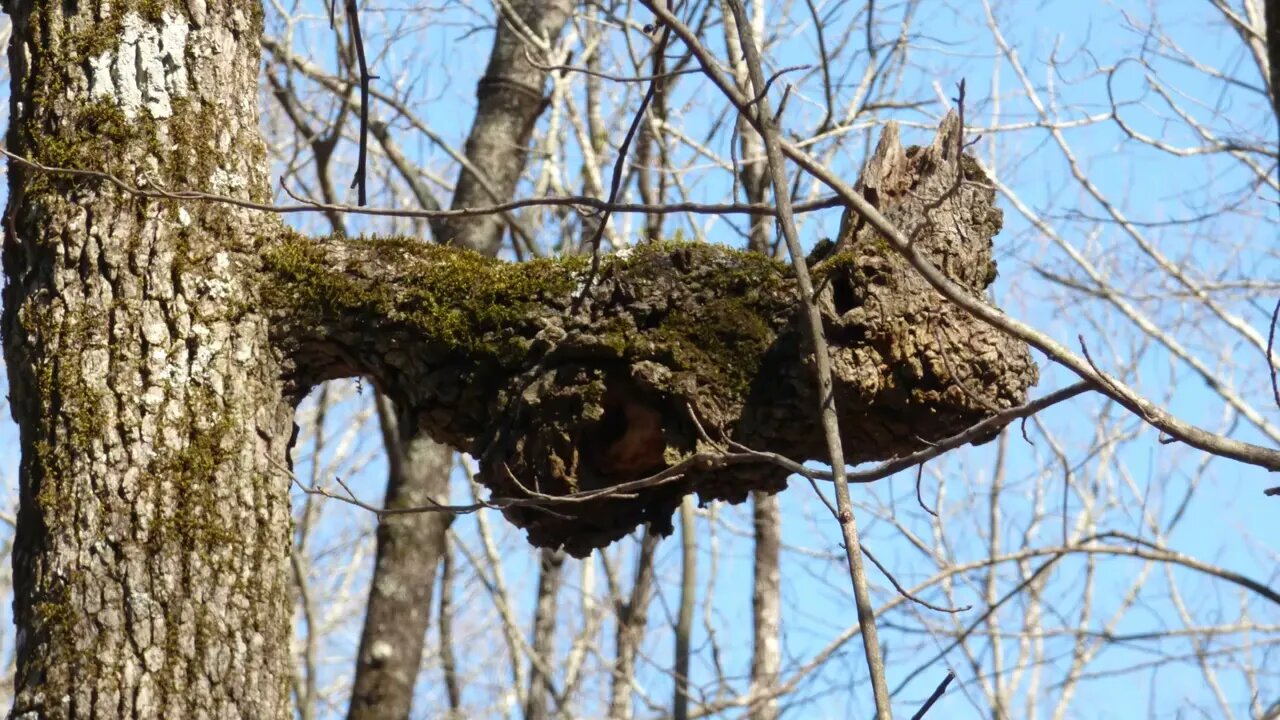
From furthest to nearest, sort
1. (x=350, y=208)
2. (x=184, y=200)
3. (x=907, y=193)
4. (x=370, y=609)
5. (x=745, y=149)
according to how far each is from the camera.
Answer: (x=745, y=149) < (x=370, y=609) < (x=907, y=193) < (x=184, y=200) < (x=350, y=208)

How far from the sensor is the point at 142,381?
216cm

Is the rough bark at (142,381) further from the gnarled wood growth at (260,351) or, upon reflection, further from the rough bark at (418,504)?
the rough bark at (418,504)

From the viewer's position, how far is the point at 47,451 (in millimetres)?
2127

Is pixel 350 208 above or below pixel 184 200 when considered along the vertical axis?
below

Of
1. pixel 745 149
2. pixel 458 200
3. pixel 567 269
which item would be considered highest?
pixel 745 149

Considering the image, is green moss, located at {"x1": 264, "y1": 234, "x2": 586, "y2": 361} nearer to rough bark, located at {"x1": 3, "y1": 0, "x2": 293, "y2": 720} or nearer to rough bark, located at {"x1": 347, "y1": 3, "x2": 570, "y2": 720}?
rough bark, located at {"x1": 3, "y1": 0, "x2": 293, "y2": 720}

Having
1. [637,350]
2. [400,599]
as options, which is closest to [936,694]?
[637,350]

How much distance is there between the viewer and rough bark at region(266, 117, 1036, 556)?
233cm

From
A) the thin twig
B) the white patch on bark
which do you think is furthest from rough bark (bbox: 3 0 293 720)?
the thin twig

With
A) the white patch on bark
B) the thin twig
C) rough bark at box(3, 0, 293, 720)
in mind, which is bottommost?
the thin twig

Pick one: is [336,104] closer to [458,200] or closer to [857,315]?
[458,200]

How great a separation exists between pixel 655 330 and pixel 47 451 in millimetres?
1080

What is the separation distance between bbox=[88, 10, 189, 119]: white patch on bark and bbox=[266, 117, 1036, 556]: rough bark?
0.35 metres

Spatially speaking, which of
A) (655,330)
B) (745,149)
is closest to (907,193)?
(655,330)
